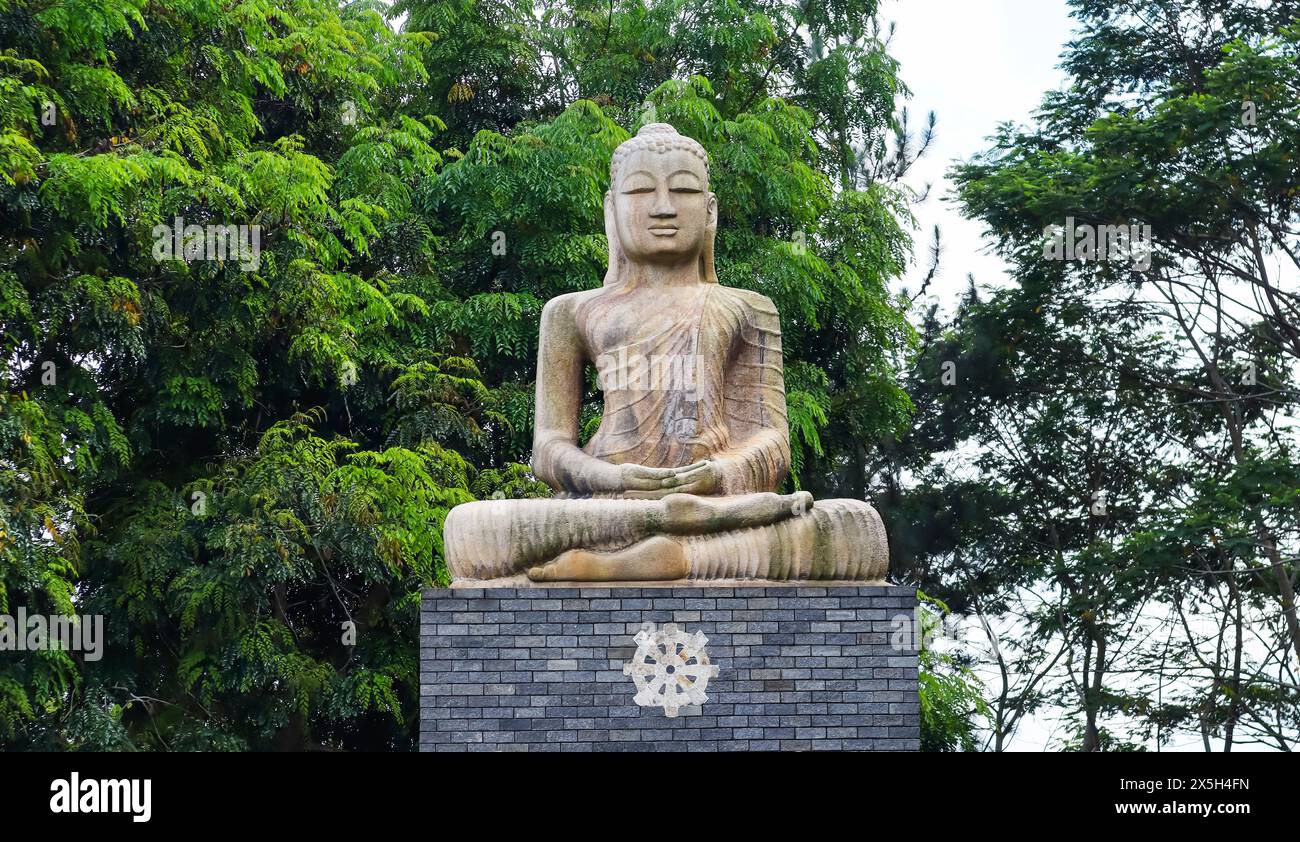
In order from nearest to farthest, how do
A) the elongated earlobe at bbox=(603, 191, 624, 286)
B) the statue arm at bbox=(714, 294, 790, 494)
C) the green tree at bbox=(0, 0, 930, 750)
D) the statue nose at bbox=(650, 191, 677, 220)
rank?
the statue arm at bbox=(714, 294, 790, 494) < the statue nose at bbox=(650, 191, 677, 220) < the elongated earlobe at bbox=(603, 191, 624, 286) < the green tree at bbox=(0, 0, 930, 750)

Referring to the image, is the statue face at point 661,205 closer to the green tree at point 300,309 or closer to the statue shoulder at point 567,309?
the statue shoulder at point 567,309

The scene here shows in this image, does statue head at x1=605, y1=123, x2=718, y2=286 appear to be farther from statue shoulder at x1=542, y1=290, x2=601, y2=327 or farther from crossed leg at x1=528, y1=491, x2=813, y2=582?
crossed leg at x1=528, y1=491, x2=813, y2=582

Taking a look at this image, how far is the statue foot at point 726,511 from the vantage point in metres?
8.86

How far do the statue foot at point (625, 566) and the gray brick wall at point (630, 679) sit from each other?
3.2 inches

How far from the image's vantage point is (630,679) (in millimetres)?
8680

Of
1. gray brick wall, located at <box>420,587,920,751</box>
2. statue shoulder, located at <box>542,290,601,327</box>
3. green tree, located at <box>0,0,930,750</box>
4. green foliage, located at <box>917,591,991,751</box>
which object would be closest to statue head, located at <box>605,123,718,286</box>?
statue shoulder, located at <box>542,290,601,327</box>

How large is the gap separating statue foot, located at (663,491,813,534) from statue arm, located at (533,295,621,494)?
26.2 inches

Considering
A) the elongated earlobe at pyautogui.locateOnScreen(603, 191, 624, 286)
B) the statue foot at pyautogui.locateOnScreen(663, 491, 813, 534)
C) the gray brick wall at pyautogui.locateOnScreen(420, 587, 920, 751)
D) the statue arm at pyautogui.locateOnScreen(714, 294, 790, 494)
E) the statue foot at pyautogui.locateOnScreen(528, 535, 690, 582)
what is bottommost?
the gray brick wall at pyautogui.locateOnScreen(420, 587, 920, 751)

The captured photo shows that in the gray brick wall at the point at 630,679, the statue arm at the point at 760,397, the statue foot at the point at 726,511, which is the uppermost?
the statue arm at the point at 760,397

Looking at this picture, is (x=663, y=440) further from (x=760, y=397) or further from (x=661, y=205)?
(x=661, y=205)

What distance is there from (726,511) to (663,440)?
625 mm

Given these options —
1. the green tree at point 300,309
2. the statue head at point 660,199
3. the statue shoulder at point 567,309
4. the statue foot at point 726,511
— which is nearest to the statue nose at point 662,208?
the statue head at point 660,199

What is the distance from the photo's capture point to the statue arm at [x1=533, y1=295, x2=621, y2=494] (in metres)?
9.41

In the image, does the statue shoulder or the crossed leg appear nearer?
the crossed leg
